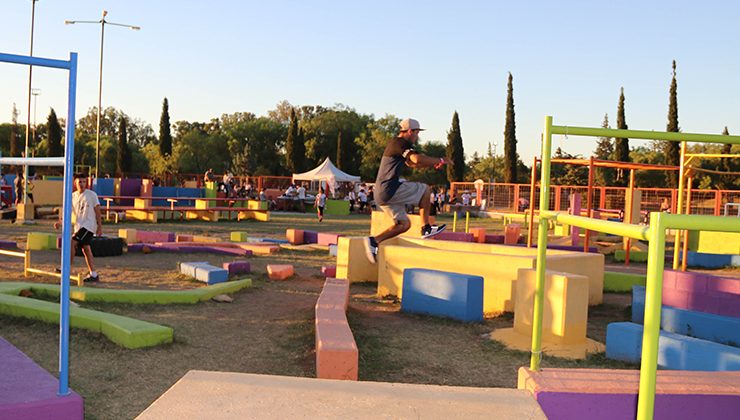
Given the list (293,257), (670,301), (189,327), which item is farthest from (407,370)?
(293,257)

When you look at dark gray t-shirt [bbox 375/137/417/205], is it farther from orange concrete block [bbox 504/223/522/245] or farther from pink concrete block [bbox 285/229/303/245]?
orange concrete block [bbox 504/223/522/245]

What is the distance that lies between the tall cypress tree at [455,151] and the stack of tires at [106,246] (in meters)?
47.4

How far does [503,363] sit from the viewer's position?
564 cm

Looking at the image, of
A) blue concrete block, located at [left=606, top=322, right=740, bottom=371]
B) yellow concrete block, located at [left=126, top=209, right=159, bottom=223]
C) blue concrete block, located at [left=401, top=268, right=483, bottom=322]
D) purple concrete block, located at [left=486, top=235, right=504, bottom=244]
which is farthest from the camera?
yellow concrete block, located at [left=126, top=209, right=159, bottom=223]

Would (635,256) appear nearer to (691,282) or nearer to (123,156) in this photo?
(691,282)

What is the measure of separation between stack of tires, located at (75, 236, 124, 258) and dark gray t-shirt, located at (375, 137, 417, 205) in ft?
24.3

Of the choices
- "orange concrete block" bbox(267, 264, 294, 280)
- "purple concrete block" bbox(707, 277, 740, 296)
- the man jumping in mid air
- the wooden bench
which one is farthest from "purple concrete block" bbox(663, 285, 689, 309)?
"orange concrete block" bbox(267, 264, 294, 280)

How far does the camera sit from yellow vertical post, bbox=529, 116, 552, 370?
3.61 metres

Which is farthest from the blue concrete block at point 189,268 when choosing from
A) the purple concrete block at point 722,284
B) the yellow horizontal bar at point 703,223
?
the yellow horizontal bar at point 703,223

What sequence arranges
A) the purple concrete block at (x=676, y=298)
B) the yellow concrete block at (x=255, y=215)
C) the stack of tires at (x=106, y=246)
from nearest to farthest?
the purple concrete block at (x=676, y=298), the stack of tires at (x=106, y=246), the yellow concrete block at (x=255, y=215)

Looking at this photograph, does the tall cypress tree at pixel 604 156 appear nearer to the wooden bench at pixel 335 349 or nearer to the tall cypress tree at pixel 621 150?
the tall cypress tree at pixel 621 150

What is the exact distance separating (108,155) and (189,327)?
209 ft

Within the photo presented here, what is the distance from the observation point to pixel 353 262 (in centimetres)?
1027

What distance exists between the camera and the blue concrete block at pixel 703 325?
19.8 feet
